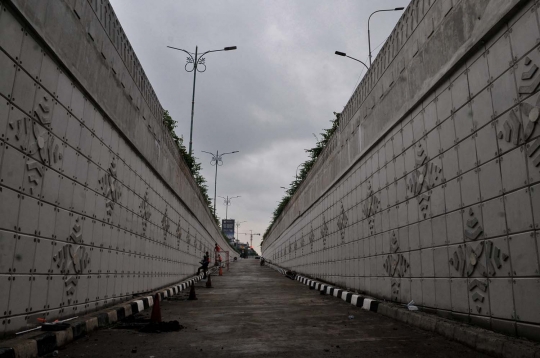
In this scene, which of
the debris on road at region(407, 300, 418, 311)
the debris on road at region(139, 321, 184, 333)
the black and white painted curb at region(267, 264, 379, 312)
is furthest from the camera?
the black and white painted curb at region(267, 264, 379, 312)

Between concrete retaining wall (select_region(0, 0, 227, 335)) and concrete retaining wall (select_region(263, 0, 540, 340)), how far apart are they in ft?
16.1

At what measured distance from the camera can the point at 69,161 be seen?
5426 millimetres

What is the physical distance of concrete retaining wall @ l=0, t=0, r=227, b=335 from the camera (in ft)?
13.4

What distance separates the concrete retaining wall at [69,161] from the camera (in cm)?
410

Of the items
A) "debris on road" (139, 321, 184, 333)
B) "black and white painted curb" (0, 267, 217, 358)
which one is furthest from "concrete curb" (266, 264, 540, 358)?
"black and white painted curb" (0, 267, 217, 358)

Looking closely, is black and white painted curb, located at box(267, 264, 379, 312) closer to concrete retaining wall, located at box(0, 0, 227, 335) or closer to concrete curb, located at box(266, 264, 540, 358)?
concrete curb, located at box(266, 264, 540, 358)

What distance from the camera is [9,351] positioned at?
3473mm

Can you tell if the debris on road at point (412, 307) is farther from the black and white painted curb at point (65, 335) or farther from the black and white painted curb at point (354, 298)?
the black and white painted curb at point (65, 335)

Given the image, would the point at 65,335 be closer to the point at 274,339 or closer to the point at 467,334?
the point at 274,339

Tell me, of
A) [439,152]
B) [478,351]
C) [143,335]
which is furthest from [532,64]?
[143,335]

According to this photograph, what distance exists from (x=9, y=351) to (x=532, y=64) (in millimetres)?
5267

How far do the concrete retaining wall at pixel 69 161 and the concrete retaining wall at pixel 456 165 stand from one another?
4.89 m

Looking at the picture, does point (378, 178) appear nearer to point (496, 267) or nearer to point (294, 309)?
point (294, 309)

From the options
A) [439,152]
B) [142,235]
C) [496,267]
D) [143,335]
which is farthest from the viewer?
[142,235]
